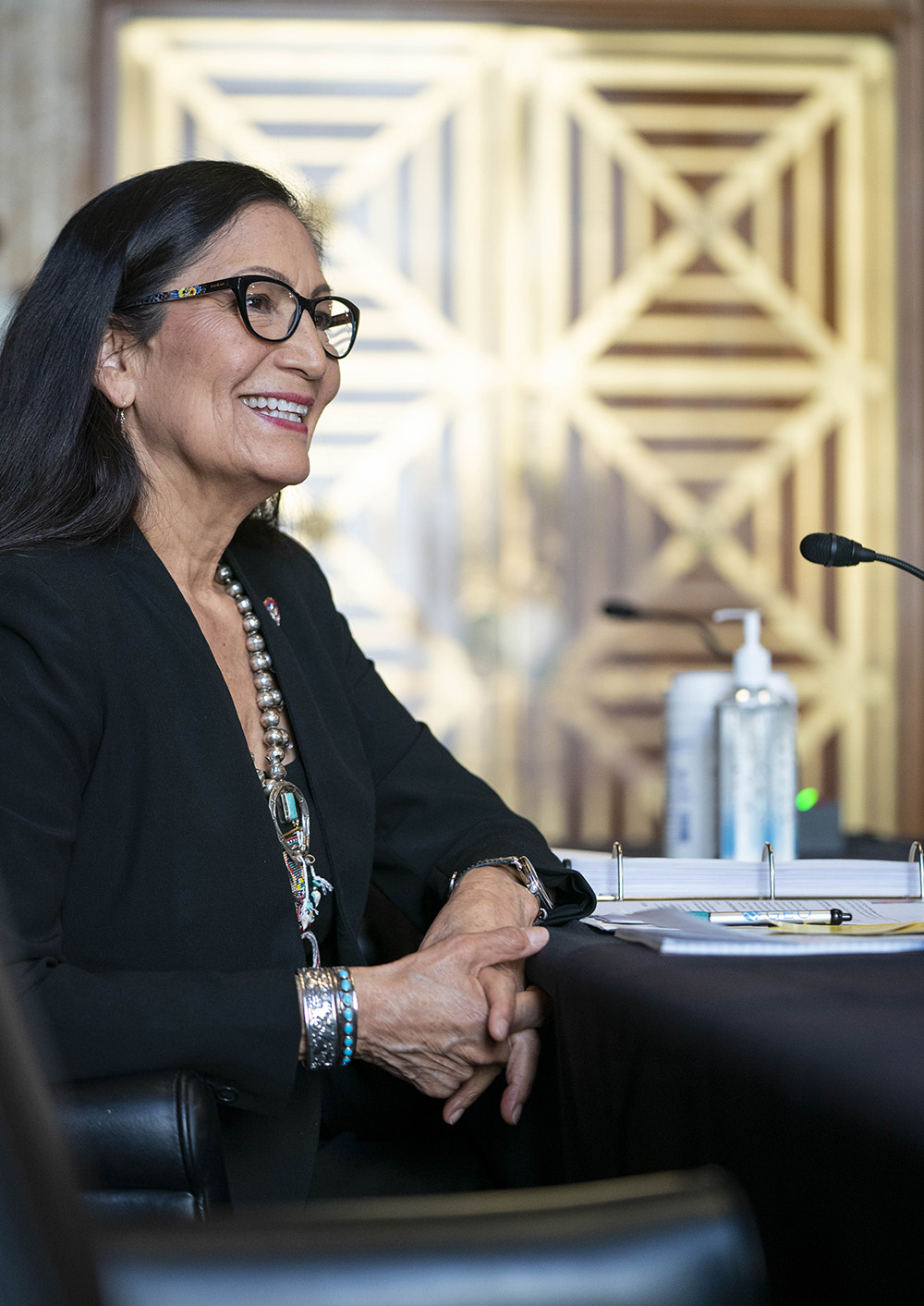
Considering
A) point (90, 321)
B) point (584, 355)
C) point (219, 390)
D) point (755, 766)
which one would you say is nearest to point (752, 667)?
point (755, 766)


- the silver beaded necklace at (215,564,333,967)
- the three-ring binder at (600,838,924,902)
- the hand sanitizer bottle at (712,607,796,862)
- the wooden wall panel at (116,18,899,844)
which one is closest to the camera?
the three-ring binder at (600,838,924,902)

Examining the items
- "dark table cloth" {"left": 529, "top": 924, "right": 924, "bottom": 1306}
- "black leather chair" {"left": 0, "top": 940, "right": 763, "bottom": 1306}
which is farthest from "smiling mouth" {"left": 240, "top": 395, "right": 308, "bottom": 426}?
"black leather chair" {"left": 0, "top": 940, "right": 763, "bottom": 1306}

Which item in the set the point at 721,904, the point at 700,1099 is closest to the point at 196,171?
the point at 721,904

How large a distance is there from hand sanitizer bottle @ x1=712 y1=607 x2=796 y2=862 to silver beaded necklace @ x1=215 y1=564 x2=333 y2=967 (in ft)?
1.55

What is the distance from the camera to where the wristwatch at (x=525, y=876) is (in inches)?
46.6

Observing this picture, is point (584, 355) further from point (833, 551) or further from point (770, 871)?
point (770, 871)

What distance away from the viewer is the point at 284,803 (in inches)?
51.1

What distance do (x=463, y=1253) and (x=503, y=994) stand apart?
0.55m

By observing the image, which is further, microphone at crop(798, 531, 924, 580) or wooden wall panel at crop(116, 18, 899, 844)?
wooden wall panel at crop(116, 18, 899, 844)

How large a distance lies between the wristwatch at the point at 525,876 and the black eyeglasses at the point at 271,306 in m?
0.58

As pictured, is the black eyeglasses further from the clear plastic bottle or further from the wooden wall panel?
the wooden wall panel

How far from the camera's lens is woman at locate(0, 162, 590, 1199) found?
982 millimetres

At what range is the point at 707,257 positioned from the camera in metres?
3.62

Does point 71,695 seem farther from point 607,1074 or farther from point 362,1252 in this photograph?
point 362,1252
